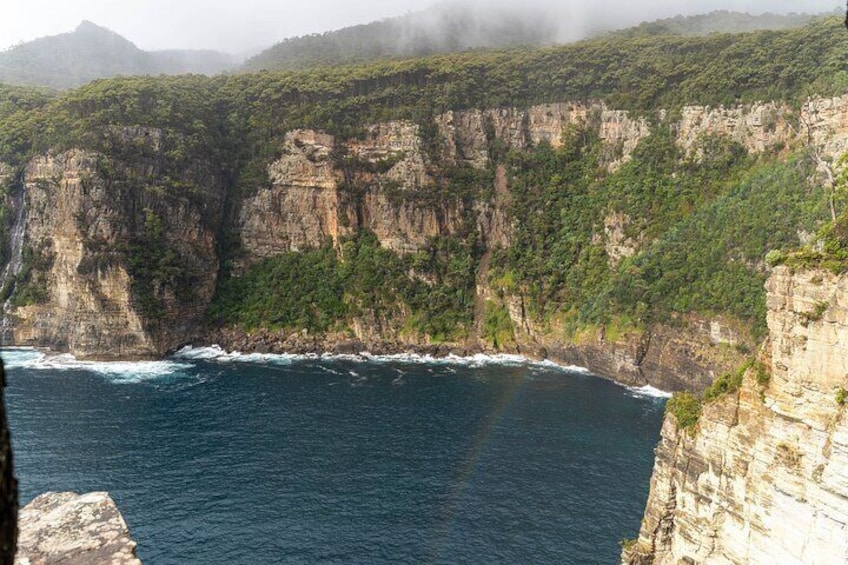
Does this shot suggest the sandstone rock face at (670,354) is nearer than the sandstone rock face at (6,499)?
No

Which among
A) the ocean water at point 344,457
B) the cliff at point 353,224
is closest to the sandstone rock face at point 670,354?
the cliff at point 353,224

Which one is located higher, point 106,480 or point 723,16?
point 723,16

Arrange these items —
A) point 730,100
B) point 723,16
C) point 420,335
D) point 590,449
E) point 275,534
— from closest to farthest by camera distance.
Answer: point 275,534 < point 590,449 < point 730,100 < point 420,335 < point 723,16

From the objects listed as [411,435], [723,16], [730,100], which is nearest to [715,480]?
[411,435]

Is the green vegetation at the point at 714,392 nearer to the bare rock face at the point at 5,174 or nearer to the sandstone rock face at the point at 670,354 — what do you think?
the sandstone rock face at the point at 670,354

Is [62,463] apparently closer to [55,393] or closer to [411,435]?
[55,393]

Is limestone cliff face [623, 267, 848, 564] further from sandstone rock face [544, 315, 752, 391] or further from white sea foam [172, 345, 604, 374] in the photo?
white sea foam [172, 345, 604, 374]

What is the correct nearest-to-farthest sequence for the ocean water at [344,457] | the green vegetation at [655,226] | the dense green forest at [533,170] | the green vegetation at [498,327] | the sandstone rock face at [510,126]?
1. the ocean water at [344,457]
2. the green vegetation at [655,226]
3. the dense green forest at [533,170]
4. the green vegetation at [498,327]
5. the sandstone rock face at [510,126]
